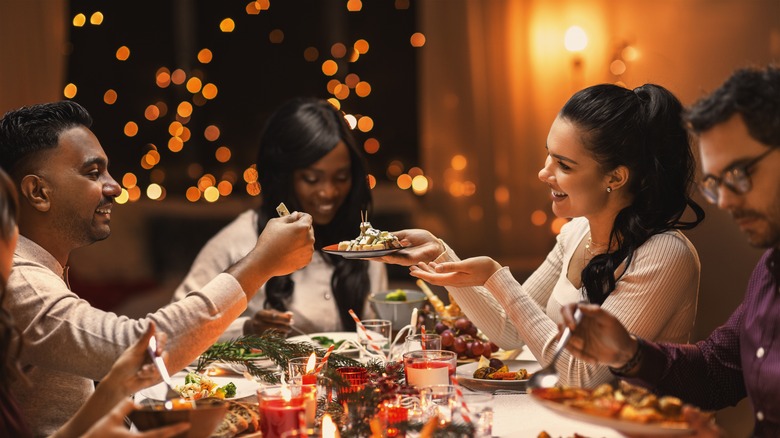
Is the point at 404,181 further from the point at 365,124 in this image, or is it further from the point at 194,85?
the point at 194,85

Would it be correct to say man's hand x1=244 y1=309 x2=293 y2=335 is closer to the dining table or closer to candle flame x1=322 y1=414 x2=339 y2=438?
the dining table

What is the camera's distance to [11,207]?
5.04 feet

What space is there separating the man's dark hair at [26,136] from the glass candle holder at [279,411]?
888 mm

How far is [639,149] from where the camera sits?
2455 millimetres

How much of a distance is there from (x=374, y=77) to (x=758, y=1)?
351 cm

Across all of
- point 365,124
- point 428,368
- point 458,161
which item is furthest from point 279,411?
point 365,124

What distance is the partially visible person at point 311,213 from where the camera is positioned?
3510 mm

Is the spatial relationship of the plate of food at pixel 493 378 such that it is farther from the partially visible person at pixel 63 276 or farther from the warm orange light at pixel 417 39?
the warm orange light at pixel 417 39

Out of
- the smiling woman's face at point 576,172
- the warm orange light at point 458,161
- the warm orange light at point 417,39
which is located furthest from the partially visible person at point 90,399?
the warm orange light at point 417,39

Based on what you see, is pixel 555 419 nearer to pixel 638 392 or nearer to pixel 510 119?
pixel 638 392

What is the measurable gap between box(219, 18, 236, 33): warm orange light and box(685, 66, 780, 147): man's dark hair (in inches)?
237

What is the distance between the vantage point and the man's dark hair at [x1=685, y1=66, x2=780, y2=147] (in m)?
1.62

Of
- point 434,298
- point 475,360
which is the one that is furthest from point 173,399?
point 434,298

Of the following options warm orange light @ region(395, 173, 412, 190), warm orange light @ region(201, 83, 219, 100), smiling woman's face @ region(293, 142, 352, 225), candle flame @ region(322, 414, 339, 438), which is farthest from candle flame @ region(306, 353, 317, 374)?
warm orange light @ region(201, 83, 219, 100)
